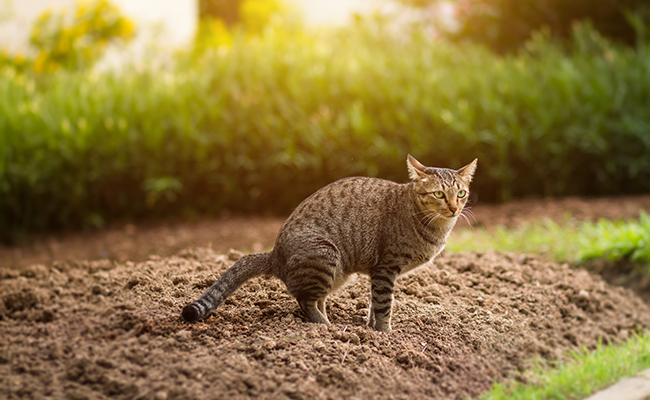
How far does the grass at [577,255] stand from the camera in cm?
341

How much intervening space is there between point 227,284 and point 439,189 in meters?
1.40

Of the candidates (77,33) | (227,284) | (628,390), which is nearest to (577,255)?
(628,390)

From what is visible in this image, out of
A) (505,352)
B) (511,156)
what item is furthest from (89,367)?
(511,156)

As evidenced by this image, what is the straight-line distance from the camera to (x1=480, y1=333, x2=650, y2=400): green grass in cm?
333

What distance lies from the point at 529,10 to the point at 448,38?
186cm

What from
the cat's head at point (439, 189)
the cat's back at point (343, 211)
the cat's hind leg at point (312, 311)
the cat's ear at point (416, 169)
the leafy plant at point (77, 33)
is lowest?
the cat's hind leg at point (312, 311)

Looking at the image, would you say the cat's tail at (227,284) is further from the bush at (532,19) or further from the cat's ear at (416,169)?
the bush at (532,19)

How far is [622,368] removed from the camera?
3703 mm

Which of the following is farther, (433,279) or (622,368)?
(433,279)

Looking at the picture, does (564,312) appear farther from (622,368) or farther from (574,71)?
(574,71)

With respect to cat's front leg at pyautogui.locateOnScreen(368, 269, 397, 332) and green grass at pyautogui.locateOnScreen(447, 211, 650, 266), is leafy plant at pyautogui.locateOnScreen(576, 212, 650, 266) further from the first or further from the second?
cat's front leg at pyautogui.locateOnScreen(368, 269, 397, 332)

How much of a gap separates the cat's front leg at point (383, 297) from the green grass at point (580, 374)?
2.40ft

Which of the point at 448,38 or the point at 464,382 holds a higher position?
the point at 448,38

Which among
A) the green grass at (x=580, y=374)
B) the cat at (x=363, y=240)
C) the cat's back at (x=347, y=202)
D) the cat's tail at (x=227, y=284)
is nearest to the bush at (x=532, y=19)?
the green grass at (x=580, y=374)
